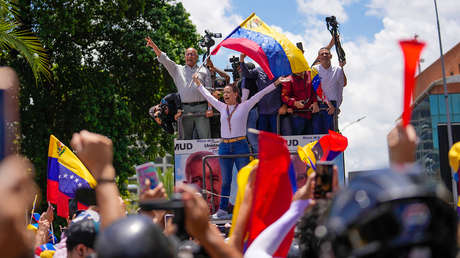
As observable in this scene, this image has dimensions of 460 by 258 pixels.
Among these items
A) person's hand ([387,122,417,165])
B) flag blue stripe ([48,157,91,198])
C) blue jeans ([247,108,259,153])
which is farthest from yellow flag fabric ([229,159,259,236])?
blue jeans ([247,108,259,153])

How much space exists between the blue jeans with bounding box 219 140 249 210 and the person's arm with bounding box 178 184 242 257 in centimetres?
598

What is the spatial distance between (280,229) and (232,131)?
5.45 m

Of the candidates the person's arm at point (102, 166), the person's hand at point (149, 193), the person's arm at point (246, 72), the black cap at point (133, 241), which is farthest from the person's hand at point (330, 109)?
the black cap at point (133, 241)

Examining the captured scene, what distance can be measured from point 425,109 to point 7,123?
62199mm

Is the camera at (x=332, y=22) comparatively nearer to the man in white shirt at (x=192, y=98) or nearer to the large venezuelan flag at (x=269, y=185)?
the man in white shirt at (x=192, y=98)

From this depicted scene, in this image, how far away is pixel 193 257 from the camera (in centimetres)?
206

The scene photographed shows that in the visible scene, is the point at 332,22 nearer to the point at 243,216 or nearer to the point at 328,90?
the point at 328,90

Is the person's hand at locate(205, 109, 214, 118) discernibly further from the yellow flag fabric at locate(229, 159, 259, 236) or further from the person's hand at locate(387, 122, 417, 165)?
the person's hand at locate(387, 122, 417, 165)

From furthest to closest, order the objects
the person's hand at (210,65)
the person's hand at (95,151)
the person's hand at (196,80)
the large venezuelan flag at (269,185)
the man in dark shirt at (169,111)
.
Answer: the person's hand at (210,65) < the man in dark shirt at (169,111) < the person's hand at (196,80) < the large venezuelan flag at (269,185) < the person's hand at (95,151)

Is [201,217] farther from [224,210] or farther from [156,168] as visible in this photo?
[224,210]

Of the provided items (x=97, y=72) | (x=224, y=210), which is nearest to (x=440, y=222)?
(x=224, y=210)

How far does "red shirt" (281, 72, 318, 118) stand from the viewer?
27.3ft

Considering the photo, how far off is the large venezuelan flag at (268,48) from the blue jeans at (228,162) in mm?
1074

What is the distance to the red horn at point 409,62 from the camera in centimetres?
170
